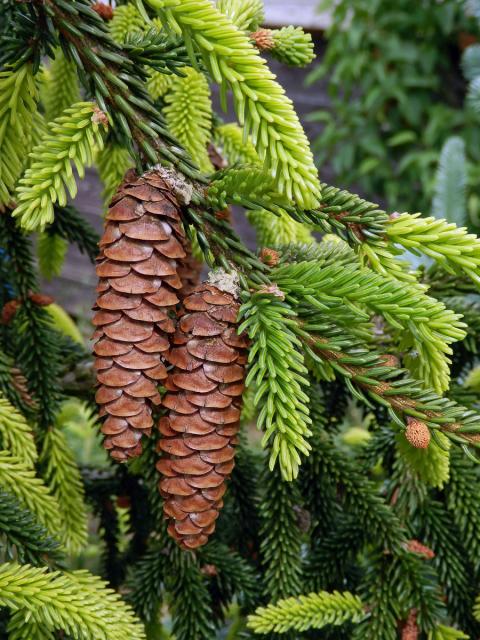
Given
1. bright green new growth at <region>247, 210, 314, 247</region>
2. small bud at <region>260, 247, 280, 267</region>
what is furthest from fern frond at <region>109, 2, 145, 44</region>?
small bud at <region>260, 247, 280, 267</region>

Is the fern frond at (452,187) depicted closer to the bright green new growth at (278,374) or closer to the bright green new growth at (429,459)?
the bright green new growth at (429,459)

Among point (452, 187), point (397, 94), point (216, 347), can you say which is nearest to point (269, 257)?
point (216, 347)

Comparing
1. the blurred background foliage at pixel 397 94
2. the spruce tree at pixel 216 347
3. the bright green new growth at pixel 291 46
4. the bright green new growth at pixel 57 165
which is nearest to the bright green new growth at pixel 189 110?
the spruce tree at pixel 216 347

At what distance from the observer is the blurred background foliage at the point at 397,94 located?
140 inches

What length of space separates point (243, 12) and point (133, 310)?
14.6 inches

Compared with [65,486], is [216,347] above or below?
above

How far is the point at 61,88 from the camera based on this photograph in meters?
0.95

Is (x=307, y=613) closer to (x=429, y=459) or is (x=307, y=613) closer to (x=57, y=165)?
(x=429, y=459)

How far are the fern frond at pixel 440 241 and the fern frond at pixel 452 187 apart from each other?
71 centimetres

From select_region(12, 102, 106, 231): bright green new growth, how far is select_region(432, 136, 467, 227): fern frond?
0.80 metres

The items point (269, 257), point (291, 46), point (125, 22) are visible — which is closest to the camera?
point (269, 257)

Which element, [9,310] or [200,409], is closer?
[200,409]

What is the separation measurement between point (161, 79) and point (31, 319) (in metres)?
0.33

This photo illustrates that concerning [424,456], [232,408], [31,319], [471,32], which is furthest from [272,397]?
[471,32]
